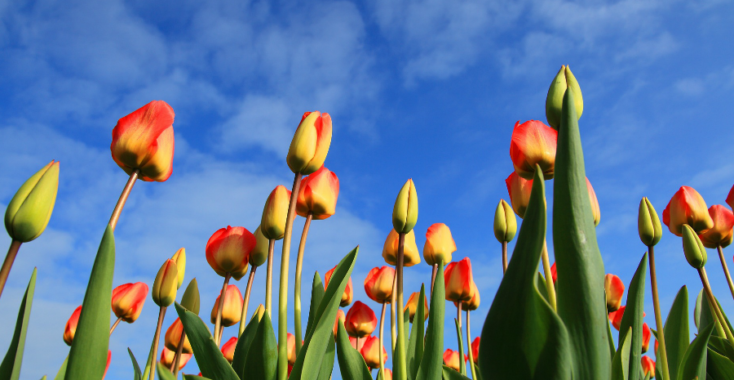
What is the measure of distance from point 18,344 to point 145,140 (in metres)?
0.60

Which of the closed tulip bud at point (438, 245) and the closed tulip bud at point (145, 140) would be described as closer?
the closed tulip bud at point (145, 140)

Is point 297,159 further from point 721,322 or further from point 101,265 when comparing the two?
point 721,322

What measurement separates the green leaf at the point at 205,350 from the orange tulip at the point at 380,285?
1.48 m

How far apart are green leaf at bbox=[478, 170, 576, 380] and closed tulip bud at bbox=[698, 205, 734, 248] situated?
2.67 m

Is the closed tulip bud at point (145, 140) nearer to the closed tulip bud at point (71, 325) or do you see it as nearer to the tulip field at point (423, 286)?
the tulip field at point (423, 286)

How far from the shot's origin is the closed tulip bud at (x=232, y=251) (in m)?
1.86

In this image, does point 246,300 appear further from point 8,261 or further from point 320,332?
point 8,261

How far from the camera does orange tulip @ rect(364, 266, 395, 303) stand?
2699 millimetres

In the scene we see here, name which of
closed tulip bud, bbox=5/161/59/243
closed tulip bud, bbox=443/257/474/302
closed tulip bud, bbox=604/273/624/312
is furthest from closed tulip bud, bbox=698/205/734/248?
closed tulip bud, bbox=5/161/59/243

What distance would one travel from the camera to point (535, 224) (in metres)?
0.60

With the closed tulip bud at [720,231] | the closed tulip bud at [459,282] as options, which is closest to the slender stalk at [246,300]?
the closed tulip bud at [459,282]

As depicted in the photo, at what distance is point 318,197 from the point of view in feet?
5.98

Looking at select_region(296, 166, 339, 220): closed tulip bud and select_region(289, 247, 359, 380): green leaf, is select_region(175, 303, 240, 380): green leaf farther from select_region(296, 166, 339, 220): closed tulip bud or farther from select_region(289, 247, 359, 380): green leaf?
select_region(296, 166, 339, 220): closed tulip bud

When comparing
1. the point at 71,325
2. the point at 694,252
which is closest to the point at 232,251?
the point at 71,325
